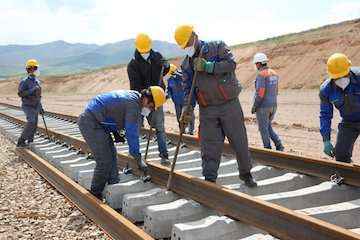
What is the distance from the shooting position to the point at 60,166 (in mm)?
9242

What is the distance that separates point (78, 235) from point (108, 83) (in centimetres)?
6553

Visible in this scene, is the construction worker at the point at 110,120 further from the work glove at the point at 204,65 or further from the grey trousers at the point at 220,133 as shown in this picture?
the work glove at the point at 204,65

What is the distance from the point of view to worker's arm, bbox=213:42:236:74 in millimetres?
5590

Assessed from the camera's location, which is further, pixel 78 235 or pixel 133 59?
pixel 133 59

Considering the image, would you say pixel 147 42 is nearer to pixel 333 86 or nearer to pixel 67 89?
pixel 333 86

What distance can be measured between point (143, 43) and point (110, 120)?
2.00m

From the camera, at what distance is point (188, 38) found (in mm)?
5809

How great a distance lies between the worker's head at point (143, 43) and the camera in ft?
26.2

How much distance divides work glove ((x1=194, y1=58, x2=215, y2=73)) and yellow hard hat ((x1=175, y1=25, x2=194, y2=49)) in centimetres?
35

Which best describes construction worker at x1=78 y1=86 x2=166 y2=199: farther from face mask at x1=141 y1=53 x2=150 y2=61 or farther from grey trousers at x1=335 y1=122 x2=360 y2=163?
grey trousers at x1=335 y1=122 x2=360 y2=163

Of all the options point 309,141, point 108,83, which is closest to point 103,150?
point 309,141

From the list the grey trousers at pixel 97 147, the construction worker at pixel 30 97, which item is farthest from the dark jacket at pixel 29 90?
the grey trousers at pixel 97 147

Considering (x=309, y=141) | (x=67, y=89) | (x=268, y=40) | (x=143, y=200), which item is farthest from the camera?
(x=67, y=89)

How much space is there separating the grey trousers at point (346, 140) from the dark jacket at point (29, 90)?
23.8 feet
